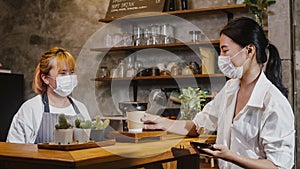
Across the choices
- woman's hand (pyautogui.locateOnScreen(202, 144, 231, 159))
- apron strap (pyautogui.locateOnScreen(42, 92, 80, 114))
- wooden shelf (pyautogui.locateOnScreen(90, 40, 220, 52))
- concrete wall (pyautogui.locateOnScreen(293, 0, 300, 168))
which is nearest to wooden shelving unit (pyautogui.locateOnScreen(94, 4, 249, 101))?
wooden shelf (pyautogui.locateOnScreen(90, 40, 220, 52))

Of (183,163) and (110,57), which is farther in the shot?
(110,57)

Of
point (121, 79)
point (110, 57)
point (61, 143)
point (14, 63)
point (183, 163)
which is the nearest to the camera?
point (61, 143)

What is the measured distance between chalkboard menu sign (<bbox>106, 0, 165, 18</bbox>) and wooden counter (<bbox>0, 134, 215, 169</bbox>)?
10.6ft

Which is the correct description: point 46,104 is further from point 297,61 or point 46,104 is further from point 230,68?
point 297,61

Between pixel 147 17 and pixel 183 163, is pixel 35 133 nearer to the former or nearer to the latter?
pixel 183 163

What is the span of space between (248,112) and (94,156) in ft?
3.03

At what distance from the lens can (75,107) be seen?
3.09 meters

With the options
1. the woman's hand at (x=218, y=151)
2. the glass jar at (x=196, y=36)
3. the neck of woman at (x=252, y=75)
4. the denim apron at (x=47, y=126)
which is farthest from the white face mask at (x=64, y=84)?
the glass jar at (x=196, y=36)

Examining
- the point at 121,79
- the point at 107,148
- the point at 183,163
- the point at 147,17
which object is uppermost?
the point at 147,17

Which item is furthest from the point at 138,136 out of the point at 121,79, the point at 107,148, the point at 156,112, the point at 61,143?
the point at 121,79

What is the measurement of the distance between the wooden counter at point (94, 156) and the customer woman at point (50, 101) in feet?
2.68

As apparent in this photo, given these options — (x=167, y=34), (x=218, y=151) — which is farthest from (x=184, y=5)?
(x=218, y=151)

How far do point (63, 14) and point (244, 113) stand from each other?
14.1 feet

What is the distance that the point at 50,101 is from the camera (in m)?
2.99
